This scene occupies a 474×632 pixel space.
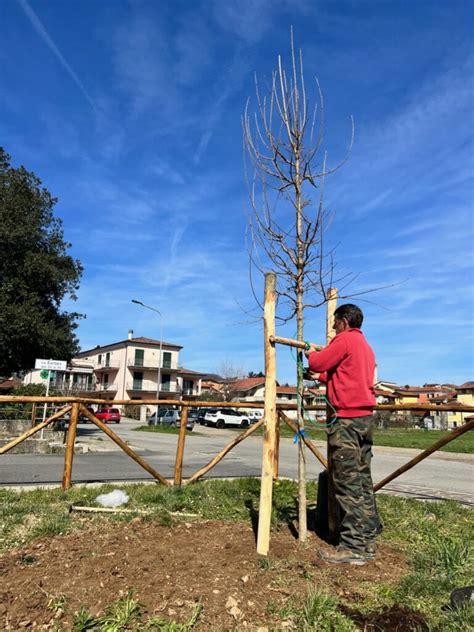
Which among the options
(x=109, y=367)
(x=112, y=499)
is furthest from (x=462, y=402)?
(x=112, y=499)

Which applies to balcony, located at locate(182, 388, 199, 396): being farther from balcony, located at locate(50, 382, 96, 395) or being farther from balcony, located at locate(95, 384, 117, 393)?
balcony, located at locate(50, 382, 96, 395)

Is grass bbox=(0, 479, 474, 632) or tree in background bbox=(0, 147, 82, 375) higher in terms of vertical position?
tree in background bbox=(0, 147, 82, 375)

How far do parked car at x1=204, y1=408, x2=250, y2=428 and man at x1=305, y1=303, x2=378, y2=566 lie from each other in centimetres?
3726

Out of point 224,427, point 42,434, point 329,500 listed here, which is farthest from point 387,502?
point 224,427

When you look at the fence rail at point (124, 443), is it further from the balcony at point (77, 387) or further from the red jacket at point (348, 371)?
the balcony at point (77, 387)

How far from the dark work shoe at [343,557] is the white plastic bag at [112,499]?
2.49m

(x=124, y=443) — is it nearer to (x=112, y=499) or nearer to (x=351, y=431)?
(x=112, y=499)

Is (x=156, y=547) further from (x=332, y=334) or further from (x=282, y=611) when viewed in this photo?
(x=332, y=334)

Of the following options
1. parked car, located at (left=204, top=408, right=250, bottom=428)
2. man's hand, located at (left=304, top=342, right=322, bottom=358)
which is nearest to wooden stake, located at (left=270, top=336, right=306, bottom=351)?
man's hand, located at (left=304, top=342, right=322, bottom=358)

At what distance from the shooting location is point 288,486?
5660mm

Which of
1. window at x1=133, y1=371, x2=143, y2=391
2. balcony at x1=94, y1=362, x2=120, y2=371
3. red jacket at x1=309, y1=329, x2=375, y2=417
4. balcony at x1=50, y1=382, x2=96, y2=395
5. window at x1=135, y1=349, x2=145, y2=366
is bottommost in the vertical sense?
red jacket at x1=309, y1=329, x2=375, y2=417

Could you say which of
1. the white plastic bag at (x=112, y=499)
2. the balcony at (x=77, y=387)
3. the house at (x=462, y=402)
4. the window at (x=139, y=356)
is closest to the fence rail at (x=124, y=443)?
the white plastic bag at (x=112, y=499)

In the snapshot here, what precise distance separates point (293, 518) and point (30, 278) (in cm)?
1796

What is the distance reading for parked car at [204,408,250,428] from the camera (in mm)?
40688
